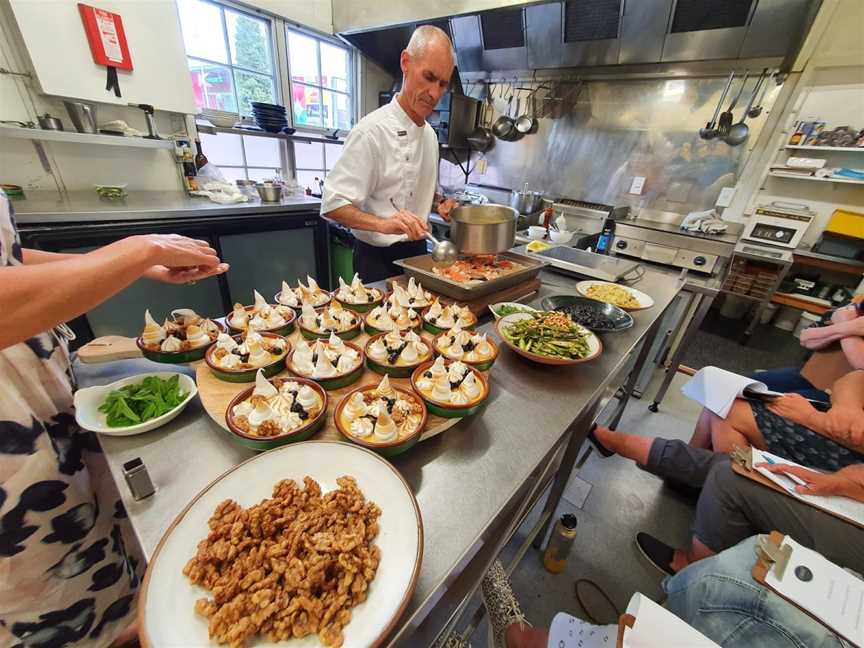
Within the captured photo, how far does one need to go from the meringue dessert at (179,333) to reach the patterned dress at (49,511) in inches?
7.6

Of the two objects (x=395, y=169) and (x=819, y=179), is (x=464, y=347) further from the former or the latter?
(x=819, y=179)

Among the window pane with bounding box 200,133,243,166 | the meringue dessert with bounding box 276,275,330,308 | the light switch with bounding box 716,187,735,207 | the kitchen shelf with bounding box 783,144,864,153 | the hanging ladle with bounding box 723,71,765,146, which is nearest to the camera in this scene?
the meringue dessert with bounding box 276,275,330,308

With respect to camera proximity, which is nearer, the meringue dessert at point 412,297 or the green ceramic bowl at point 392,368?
the green ceramic bowl at point 392,368

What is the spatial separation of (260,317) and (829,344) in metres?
2.97

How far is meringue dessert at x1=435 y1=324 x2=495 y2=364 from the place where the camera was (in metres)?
1.12

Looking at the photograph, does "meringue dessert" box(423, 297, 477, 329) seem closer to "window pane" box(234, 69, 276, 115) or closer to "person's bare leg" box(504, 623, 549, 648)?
"person's bare leg" box(504, 623, 549, 648)

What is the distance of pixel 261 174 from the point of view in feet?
14.5

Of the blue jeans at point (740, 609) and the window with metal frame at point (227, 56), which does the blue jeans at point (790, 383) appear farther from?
the window with metal frame at point (227, 56)

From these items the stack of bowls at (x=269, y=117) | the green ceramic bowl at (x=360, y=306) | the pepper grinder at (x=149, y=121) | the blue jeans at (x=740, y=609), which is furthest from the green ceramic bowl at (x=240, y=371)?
the stack of bowls at (x=269, y=117)

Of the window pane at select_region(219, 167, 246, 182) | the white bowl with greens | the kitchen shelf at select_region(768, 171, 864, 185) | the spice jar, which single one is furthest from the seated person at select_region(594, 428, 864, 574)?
the window pane at select_region(219, 167, 246, 182)

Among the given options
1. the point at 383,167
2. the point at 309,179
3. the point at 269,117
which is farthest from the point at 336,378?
the point at 309,179

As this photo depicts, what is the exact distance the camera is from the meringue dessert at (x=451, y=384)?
928mm

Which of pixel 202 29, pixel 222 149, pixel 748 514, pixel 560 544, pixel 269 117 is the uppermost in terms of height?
pixel 202 29

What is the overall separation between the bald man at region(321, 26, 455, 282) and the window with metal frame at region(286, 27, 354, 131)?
340cm
